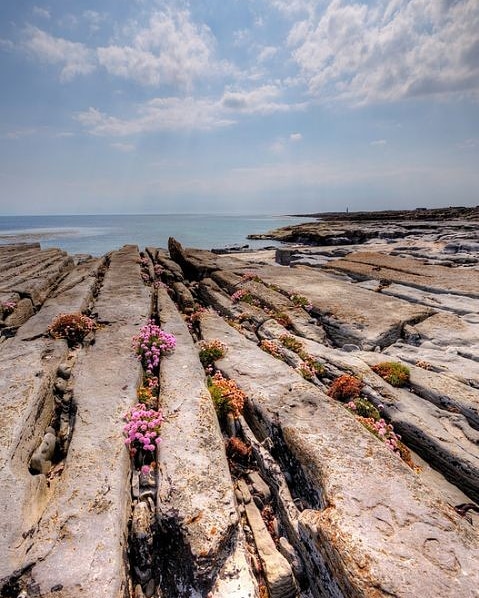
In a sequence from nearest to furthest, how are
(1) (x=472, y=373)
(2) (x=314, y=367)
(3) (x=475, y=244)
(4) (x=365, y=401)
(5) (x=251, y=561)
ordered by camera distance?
(5) (x=251, y=561), (4) (x=365, y=401), (1) (x=472, y=373), (2) (x=314, y=367), (3) (x=475, y=244)

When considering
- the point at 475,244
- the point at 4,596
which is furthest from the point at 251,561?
the point at 475,244

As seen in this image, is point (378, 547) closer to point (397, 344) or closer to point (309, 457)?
point (309, 457)

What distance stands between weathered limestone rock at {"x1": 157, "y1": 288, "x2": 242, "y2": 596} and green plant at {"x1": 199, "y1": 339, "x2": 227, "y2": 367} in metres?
1.69

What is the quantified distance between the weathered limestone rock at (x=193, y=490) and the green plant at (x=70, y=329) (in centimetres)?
445

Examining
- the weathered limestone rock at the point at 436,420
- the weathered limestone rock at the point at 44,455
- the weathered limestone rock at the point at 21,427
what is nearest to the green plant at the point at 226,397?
the weathered limestone rock at the point at 436,420

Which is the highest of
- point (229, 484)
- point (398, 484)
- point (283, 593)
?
point (398, 484)

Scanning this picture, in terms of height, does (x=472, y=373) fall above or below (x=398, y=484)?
below

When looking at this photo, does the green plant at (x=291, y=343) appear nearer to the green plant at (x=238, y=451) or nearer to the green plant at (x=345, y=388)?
the green plant at (x=345, y=388)

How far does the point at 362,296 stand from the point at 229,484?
11.4m

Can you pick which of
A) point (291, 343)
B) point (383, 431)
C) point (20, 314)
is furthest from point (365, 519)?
point (20, 314)

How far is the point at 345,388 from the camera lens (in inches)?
307

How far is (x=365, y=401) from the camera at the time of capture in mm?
7445

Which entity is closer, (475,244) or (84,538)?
(84,538)

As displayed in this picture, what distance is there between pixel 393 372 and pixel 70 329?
9588mm
